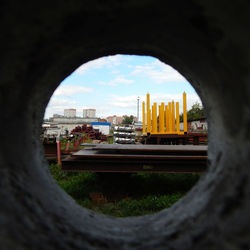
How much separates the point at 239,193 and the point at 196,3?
2.87ft

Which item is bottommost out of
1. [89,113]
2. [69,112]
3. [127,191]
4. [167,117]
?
[127,191]

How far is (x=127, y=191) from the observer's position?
3846mm

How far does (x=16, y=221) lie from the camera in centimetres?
92

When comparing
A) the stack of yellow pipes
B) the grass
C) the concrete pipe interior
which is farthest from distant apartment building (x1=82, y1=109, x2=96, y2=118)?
the concrete pipe interior

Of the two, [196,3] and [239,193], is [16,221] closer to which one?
[239,193]

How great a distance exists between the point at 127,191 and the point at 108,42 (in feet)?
9.95

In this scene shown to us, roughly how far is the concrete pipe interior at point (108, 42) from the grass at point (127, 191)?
5.40ft

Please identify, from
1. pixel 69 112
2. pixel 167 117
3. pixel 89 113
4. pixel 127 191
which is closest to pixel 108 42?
pixel 127 191

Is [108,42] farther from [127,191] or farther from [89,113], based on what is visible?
[89,113]

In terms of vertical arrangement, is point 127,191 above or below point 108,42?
below

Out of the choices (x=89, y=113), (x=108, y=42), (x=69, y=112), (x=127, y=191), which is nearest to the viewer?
(x=108, y=42)

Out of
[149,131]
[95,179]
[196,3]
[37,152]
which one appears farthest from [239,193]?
[149,131]

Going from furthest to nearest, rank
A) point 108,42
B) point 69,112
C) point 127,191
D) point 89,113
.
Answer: point 89,113
point 69,112
point 127,191
point 108,42

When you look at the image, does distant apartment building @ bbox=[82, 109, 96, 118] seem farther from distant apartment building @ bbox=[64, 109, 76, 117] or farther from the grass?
the grass
